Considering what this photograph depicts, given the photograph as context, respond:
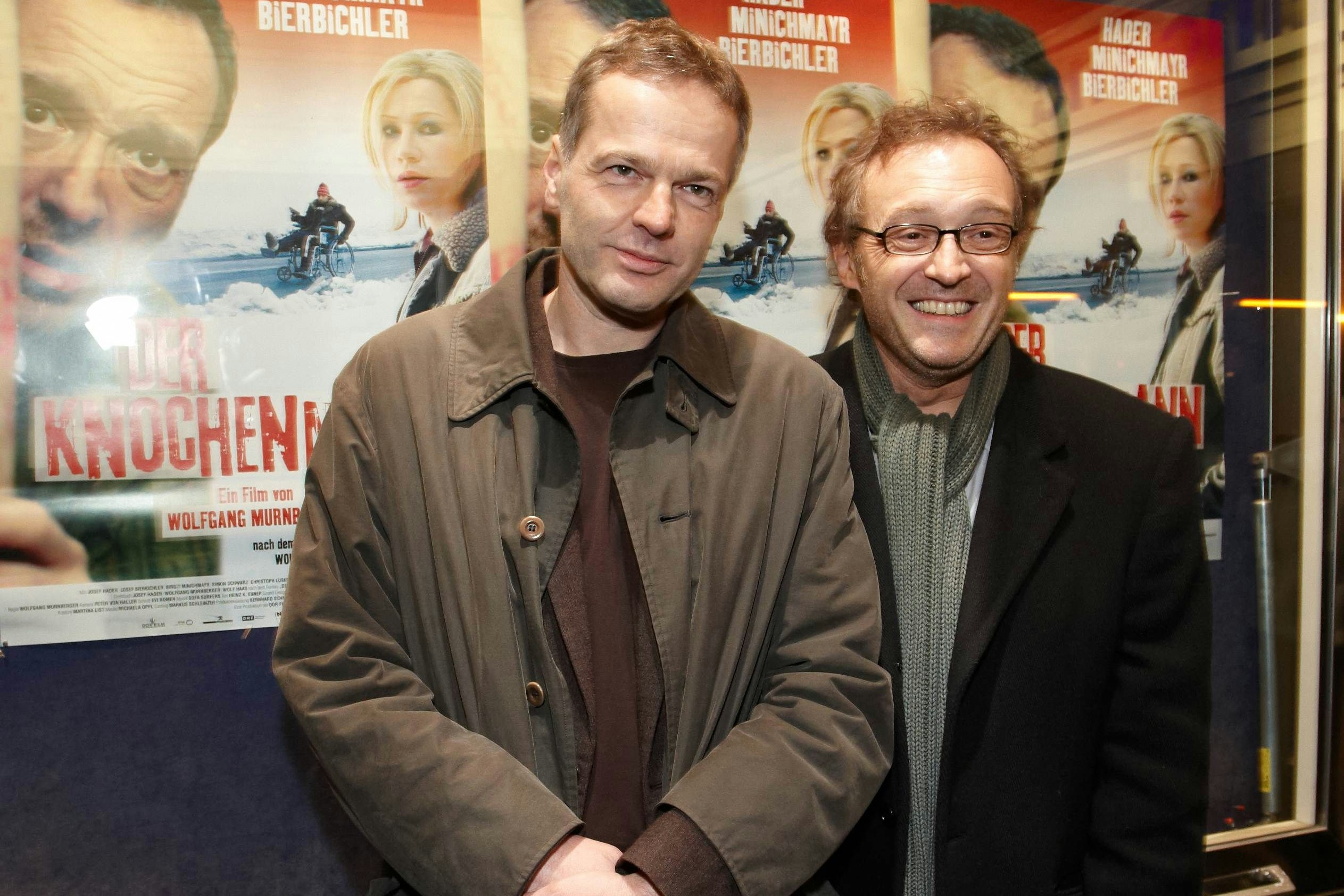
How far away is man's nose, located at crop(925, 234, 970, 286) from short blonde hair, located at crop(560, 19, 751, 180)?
45 cm

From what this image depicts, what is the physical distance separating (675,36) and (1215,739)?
2399 mm

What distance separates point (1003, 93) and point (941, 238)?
87 centimetres

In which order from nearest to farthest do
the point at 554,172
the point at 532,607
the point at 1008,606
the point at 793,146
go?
the point at 532,607 < the point at 554,172 < the point at 1008,606 < the point at 793,146

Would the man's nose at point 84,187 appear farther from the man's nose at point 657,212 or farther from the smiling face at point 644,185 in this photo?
the man's nose at point 657,212

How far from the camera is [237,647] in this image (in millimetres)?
1896

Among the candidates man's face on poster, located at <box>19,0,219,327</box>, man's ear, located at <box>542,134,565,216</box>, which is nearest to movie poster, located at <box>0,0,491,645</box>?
man's face on poster, located at <box>19,0,219,327</box>

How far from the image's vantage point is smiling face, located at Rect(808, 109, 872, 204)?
86.7 inches

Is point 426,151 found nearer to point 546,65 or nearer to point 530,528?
point 546,65

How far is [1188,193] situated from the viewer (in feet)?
8.15

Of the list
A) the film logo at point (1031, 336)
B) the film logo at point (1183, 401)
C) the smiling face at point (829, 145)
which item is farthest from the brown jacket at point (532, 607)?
the film logo at point (1183, 401)

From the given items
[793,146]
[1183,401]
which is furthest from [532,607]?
[1183,401]

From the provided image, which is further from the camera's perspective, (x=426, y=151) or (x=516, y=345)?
(x=426, y=151)

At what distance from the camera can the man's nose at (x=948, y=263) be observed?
1.68 m

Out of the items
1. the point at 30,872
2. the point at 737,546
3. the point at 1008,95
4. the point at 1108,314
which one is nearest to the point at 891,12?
the point at 1008,95
